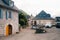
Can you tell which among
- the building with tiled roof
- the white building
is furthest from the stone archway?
the building with tiled roof

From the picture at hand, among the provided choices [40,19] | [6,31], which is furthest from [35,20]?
[6,31]

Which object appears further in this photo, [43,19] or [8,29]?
[43,19]

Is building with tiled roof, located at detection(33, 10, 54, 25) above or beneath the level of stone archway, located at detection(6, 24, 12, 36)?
above

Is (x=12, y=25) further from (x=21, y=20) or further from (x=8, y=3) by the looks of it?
(x=21, y=20)

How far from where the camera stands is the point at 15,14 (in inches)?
1542

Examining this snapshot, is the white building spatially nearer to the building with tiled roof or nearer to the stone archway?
the stone archway

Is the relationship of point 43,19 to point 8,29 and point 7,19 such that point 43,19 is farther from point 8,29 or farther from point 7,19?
point 7,19

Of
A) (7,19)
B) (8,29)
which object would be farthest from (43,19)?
(7,19)

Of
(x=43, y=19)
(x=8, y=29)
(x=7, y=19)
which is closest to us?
(x=7, y=19)

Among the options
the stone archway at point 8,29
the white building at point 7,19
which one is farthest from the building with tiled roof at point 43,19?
the stone archway at point 8,29

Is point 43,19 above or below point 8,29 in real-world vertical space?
above

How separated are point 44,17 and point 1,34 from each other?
4649cm

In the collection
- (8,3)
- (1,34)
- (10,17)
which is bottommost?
(1,34)

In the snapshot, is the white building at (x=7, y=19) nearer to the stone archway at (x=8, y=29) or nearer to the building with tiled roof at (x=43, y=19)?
the stone archway at (x=8, y=29)
